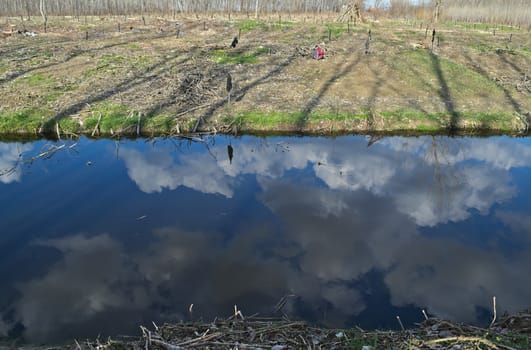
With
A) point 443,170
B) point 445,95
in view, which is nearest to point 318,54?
Answer: point 445,95

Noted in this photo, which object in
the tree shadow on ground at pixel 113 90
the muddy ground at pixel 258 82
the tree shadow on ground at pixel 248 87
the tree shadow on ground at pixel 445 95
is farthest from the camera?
the tree shadow on ground at pixel 445 95

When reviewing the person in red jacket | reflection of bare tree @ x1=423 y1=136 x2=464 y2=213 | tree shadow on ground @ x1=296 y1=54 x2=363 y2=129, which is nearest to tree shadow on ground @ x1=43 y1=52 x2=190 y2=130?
the person in red jacket

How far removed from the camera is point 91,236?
11648 mm

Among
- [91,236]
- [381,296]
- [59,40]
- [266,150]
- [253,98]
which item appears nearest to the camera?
[381,296]

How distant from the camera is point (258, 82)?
82.6 feet

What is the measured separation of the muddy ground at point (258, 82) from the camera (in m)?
20.2

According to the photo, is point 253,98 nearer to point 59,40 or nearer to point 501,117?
point 501,117

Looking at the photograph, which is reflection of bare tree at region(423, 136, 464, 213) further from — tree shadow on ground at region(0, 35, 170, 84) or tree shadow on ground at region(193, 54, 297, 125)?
tree shadow on ground at region(0, 35, 170, 84)

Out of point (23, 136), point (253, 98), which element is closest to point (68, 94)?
point (23, 136)

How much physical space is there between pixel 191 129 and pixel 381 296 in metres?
12.8

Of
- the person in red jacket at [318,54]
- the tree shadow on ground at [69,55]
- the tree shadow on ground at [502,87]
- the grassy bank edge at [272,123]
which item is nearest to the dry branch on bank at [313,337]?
the grassy bank edge at [272,123]

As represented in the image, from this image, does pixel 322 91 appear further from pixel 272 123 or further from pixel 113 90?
pixel 113 90

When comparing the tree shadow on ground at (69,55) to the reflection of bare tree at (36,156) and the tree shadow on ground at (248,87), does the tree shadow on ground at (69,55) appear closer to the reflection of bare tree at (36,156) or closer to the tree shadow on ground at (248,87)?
the reflection of bare tree at (36,156)

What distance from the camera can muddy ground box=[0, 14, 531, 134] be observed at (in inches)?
794
